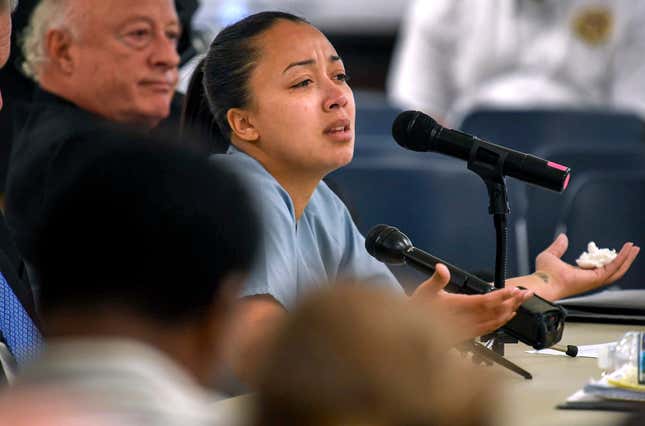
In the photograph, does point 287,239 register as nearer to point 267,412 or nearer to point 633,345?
point 633,345

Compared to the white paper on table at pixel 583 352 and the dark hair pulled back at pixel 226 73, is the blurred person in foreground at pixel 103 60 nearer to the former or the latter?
the dark hair pulled back at pixel 226 73

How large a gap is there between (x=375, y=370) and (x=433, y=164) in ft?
9.02

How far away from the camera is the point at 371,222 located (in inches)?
124

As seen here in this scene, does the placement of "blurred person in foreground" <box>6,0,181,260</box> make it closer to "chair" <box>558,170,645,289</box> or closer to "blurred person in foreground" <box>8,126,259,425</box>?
"chair" <box>558,170,645,289</box>

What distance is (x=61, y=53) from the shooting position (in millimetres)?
2631

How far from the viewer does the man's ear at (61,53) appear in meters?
2.63

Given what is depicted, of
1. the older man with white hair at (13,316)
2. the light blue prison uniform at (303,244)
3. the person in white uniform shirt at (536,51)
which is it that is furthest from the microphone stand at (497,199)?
the person in white uniform shirt at (536,51)

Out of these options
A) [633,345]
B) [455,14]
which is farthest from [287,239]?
[455,14]

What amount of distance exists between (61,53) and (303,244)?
3.14ft

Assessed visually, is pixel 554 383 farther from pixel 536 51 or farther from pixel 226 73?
pixel 536 51

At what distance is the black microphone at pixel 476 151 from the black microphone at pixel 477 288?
157mm

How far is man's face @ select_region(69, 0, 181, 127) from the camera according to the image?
2623 mm

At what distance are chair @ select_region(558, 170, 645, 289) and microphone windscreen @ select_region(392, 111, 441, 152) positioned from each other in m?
1.19

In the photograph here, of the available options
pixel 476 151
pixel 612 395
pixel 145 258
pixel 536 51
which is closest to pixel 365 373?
pixel 145 258
